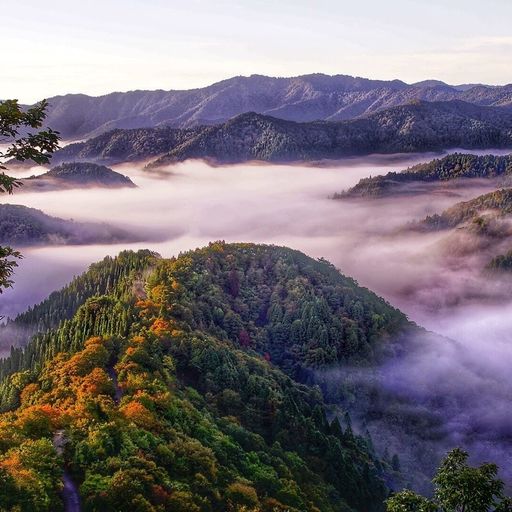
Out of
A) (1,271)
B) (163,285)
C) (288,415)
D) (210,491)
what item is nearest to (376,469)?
(288,415)

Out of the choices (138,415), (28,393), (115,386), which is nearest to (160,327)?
(115,386)

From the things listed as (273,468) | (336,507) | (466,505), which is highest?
(466,505)

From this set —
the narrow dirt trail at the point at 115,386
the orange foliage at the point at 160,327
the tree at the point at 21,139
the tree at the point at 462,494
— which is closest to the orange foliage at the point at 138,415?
the narrow dirt trail at the point at 115,386

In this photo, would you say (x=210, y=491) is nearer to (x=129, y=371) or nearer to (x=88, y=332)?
(x=129, y=371)

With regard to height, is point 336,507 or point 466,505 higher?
point 466,505

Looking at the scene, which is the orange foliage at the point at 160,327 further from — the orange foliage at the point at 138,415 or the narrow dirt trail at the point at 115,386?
the orange foliage at the point at 138,415

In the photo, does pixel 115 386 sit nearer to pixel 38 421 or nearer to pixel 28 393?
pixel 28 393
